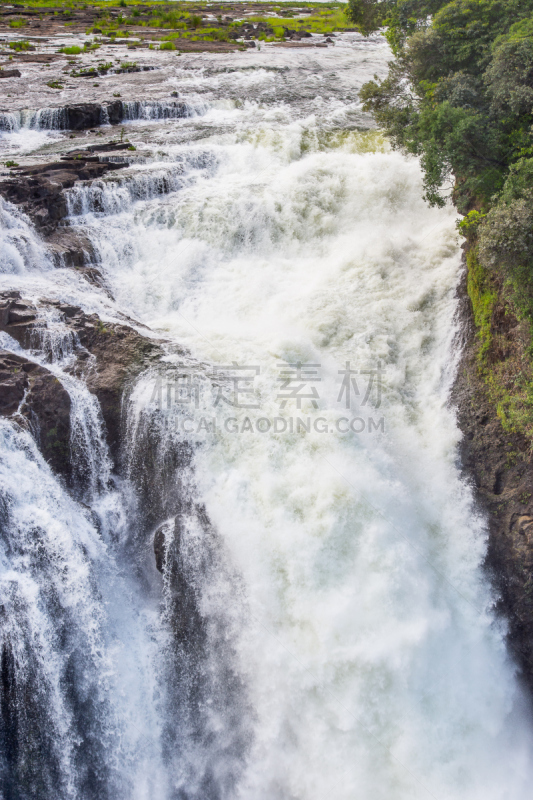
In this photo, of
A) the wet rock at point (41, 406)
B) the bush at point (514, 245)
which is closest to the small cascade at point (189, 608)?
the wet rock at point (41, 406)

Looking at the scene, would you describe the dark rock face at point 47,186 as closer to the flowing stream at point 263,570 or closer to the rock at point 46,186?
the rock at point 46,186

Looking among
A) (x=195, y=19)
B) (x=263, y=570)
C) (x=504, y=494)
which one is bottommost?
(x=263, y=570)

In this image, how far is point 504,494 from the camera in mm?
11484

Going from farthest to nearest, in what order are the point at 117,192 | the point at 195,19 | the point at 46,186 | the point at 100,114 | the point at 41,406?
the point at 195,19 < the point at 100,114 < the point at 117,192 < the point at 46,186 < the point at 41,406

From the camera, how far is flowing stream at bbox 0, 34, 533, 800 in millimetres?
9336

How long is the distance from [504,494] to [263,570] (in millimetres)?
5605

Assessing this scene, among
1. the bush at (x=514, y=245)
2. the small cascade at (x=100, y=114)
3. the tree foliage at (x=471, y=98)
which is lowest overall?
the bush at (x=514, y=245)

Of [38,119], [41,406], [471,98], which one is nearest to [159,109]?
[38,119]

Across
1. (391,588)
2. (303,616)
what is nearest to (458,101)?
(391,588)

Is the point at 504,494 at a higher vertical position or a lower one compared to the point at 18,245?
lower

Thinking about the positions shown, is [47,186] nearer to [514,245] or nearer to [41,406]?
[41,406]

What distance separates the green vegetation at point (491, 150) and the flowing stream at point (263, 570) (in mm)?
1424

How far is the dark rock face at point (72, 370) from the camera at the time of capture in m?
10.8

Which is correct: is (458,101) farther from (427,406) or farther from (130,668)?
(130,668)
